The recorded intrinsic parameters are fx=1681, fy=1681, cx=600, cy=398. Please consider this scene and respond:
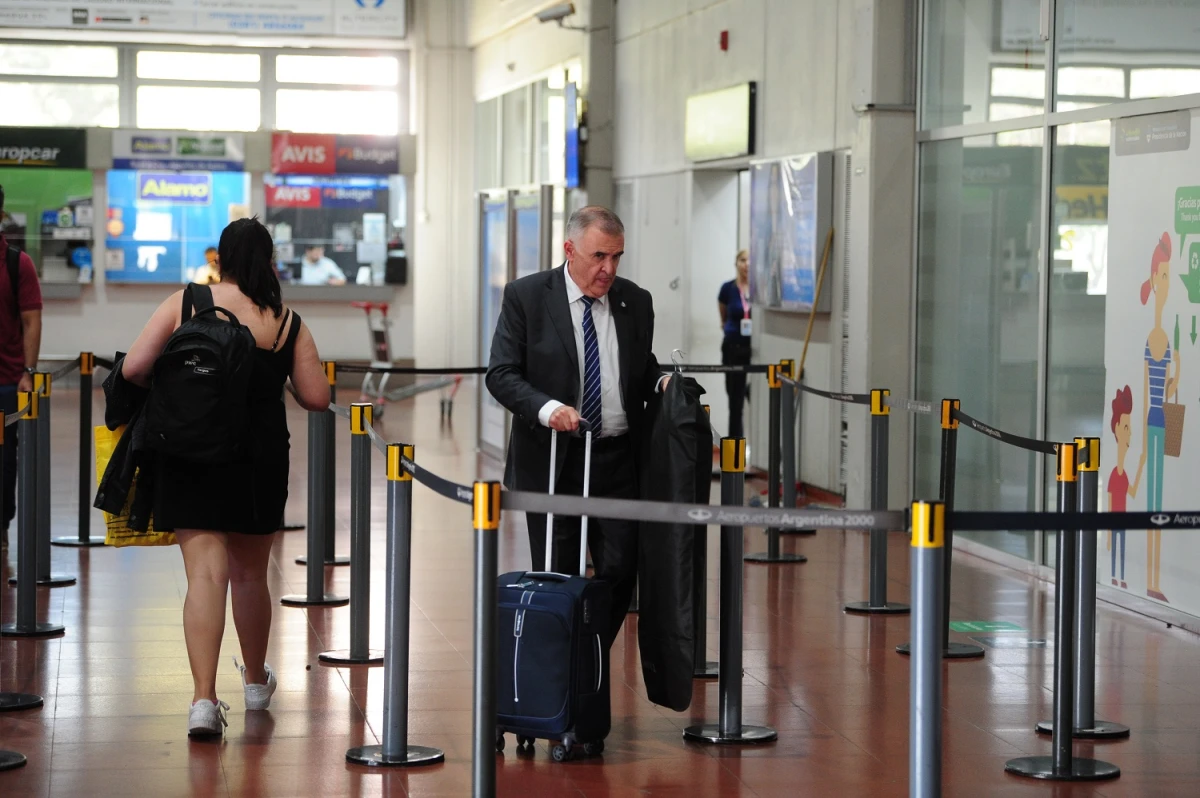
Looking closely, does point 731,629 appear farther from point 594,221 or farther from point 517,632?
point 594,221

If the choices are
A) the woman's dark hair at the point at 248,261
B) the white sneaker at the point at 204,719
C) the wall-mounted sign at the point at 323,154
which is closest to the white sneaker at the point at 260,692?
the white sneaker at the point at 204,719

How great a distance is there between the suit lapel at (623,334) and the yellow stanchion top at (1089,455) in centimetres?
152

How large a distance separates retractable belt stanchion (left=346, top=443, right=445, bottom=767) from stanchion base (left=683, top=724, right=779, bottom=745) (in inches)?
33.9

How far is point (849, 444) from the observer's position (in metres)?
11.2

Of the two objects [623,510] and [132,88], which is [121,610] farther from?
[132,88]

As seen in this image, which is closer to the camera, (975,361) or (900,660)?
(900,660)

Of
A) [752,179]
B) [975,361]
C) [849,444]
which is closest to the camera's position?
[975,361]

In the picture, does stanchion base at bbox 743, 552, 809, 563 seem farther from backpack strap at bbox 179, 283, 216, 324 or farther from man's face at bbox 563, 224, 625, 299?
backpack strap at bbox 179, 283, 216, 324

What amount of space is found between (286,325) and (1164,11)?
4684mm

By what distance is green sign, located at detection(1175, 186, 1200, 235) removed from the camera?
762cm

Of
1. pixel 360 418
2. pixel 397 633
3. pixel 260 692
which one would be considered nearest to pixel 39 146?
pixel 360 418

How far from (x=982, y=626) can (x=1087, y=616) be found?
2.41 m

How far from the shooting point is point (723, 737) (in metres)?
5.61

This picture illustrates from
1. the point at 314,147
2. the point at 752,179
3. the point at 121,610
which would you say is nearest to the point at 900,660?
the point at 121,610
